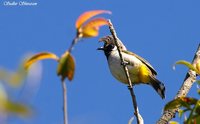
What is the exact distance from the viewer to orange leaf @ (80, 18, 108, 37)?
99 cm

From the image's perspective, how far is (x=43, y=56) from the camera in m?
0.98

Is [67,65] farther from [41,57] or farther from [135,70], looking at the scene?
[135,70]

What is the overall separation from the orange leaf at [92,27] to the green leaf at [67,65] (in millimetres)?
65

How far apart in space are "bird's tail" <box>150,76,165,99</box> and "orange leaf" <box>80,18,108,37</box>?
5.94 meters

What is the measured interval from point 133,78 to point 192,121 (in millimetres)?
5719

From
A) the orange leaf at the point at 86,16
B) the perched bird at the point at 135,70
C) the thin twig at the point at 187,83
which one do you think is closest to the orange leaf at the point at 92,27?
the orange leaf at the point at 86,16

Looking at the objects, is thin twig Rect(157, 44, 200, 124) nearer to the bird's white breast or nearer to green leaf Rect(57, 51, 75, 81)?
green leaf Rect(57, 51, 75, 81)

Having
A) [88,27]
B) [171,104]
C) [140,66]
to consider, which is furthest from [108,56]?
[88,27]

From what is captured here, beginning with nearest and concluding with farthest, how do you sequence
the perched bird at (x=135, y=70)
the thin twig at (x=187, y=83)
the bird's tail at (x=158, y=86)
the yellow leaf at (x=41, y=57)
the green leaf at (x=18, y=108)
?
the green leaf at (x=18, y=108), the yellow leaf at (x=41, y=57), the thin twig at (x=187, y=83), the bird's tail at (x=158, y=86), the perched bird at (x=135, y=70)

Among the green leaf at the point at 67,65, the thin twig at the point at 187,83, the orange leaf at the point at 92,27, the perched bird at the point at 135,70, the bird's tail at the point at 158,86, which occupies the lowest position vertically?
the green leaf at the point at 67,65

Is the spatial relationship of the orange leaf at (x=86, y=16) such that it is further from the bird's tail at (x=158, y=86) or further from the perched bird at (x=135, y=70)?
the perched bird at (x=135, y=70)

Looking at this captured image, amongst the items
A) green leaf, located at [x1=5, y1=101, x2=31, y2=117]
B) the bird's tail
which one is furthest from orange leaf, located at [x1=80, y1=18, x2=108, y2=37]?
the bird's tail

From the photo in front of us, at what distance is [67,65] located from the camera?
0.96m

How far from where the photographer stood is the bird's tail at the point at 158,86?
6.90 metres
